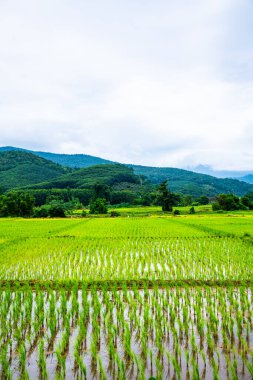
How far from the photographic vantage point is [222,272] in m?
7.80

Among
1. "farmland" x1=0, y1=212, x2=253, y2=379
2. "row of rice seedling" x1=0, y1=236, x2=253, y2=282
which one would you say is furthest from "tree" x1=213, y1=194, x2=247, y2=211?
"farmland" x1=0, y1=212, x2=253, y2=379

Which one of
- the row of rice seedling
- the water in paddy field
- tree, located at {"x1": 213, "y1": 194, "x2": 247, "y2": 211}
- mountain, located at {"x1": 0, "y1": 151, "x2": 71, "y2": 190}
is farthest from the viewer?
mountain, located at {"x1": 0, "y1": 151, "x2": 71, "y2": 190}

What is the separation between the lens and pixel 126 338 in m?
3.90

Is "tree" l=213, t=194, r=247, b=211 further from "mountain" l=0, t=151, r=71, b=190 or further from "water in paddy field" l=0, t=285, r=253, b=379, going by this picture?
"mountain" l=0, t=151, r=71, b=190

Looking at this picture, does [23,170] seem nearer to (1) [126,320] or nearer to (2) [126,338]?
(1) [126,320]

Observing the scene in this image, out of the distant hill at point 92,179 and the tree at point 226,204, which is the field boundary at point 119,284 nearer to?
the tree at point 226,204

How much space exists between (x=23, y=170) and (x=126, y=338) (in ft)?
397

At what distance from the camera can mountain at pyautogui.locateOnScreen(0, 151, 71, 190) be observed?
353 feet

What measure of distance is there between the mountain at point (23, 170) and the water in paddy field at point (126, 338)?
98.0 m

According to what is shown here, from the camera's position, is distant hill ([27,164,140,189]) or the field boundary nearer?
the field boundary

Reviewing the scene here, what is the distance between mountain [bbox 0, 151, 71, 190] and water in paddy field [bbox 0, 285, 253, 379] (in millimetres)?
97971

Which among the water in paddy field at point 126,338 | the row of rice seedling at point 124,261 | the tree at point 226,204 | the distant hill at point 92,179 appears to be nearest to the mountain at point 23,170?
the distant hill at point 92,179

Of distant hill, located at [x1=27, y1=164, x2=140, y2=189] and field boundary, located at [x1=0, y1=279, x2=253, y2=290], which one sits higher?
distant hill, located at [x1=27, y1=164, x2=140, y2=189]

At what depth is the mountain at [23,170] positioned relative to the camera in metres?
107
